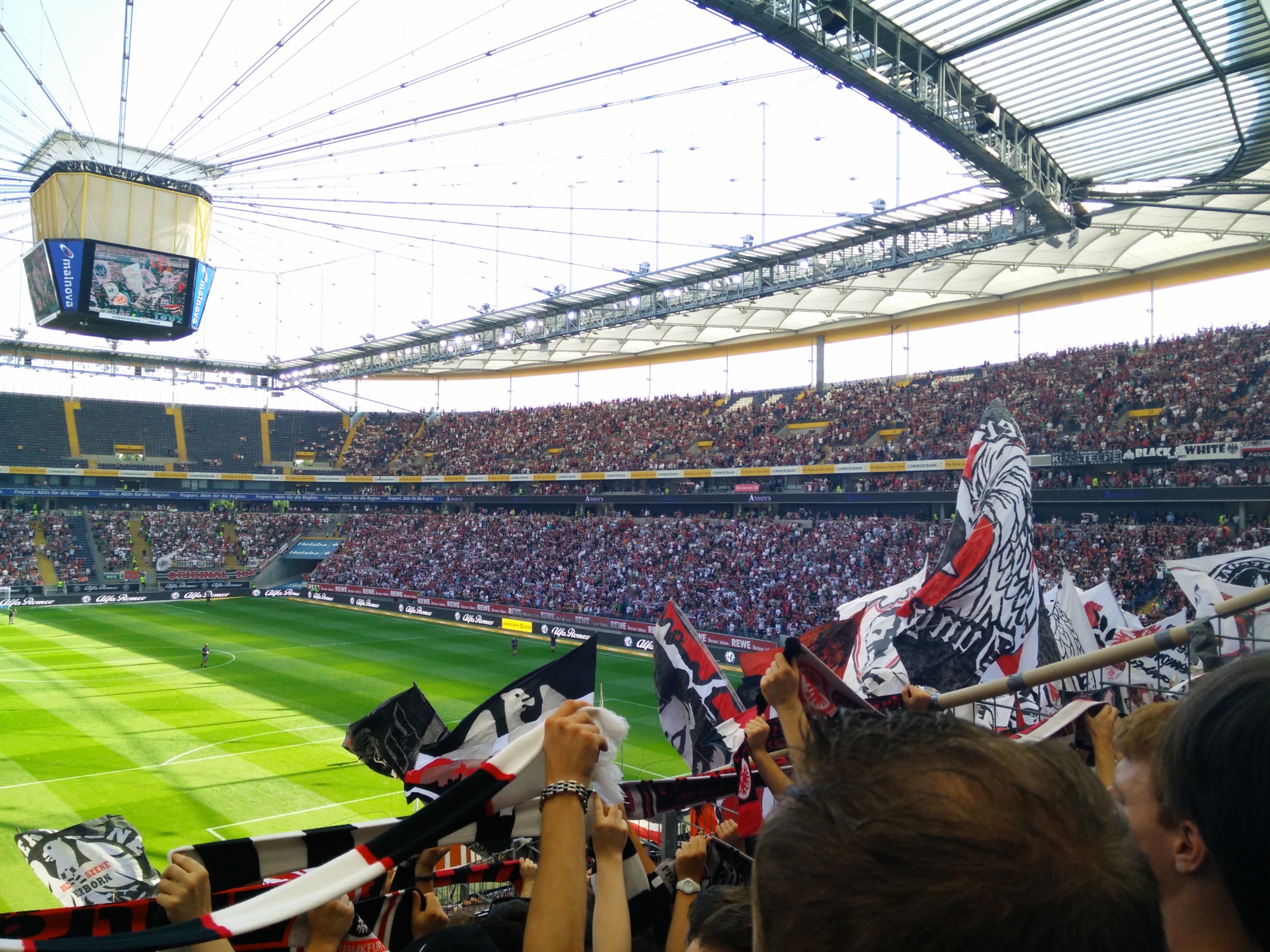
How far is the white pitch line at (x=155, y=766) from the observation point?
19.9m

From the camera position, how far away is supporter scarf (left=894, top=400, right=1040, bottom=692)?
7719mm

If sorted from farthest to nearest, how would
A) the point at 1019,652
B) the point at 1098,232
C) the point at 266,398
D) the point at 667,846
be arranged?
the point at 266,398, the point at 1098,232, the point at 1019,652, the point at 667,846

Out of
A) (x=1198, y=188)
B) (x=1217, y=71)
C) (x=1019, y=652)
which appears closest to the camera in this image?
(x=1019, y=652)

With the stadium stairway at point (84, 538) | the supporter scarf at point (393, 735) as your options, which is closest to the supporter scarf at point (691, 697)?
the supporter scarf at point (393, 735)

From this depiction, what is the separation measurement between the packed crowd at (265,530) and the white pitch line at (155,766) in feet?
145

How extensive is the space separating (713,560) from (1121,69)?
29426 millimetres

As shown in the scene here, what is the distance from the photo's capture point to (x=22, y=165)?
23.0 meters

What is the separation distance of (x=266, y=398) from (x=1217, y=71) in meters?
71.2

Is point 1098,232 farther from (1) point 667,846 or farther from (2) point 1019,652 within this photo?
(1) point 667,846

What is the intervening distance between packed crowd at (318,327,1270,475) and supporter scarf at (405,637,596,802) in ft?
106

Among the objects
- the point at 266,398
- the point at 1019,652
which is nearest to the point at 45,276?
the point at 1019,652

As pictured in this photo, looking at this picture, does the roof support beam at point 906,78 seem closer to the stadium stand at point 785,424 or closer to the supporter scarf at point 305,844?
the supporter scarf at point 305,844

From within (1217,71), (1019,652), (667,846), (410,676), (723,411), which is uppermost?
(1217,71)

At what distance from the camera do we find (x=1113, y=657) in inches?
157
